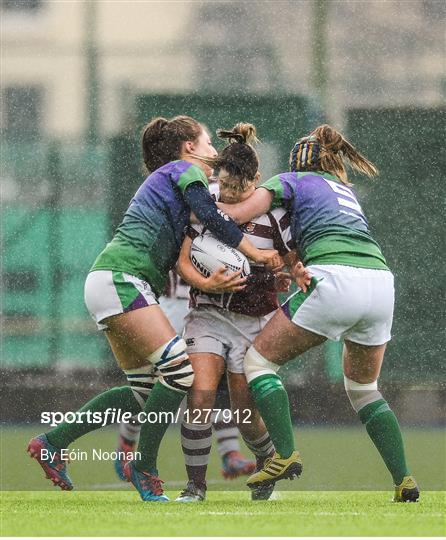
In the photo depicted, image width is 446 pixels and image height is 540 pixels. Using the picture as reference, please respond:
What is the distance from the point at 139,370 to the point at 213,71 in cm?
209

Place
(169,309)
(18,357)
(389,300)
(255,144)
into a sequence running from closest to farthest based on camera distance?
(389,300)
(169,309)
(255,144)
(18,357)

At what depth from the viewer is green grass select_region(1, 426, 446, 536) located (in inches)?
147

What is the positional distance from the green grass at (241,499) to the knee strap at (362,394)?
362mm

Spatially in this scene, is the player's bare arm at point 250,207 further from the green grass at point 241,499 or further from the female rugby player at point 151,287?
the green grass at point 241,499

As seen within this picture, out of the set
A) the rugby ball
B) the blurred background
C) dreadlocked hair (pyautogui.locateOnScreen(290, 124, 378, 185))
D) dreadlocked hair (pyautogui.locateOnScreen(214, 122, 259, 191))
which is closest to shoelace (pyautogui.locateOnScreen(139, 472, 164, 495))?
the rugby ball

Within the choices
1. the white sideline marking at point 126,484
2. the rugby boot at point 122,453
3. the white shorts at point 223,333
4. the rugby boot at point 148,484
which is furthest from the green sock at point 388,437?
the white sideline marking at point 126,484

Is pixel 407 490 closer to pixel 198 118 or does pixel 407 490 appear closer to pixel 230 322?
pixel 230 322

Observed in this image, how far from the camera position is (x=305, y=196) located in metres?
4.68

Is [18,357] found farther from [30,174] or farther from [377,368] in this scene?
[377,368]

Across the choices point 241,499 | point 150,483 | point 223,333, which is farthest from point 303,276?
point 241,499

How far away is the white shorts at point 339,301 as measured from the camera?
4512mm

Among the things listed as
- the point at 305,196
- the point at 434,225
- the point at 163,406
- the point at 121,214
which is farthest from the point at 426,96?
the point at 163,406

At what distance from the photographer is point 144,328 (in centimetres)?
464

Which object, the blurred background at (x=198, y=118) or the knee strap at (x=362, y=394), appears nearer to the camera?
the knee strap at (x=362, y=394)
